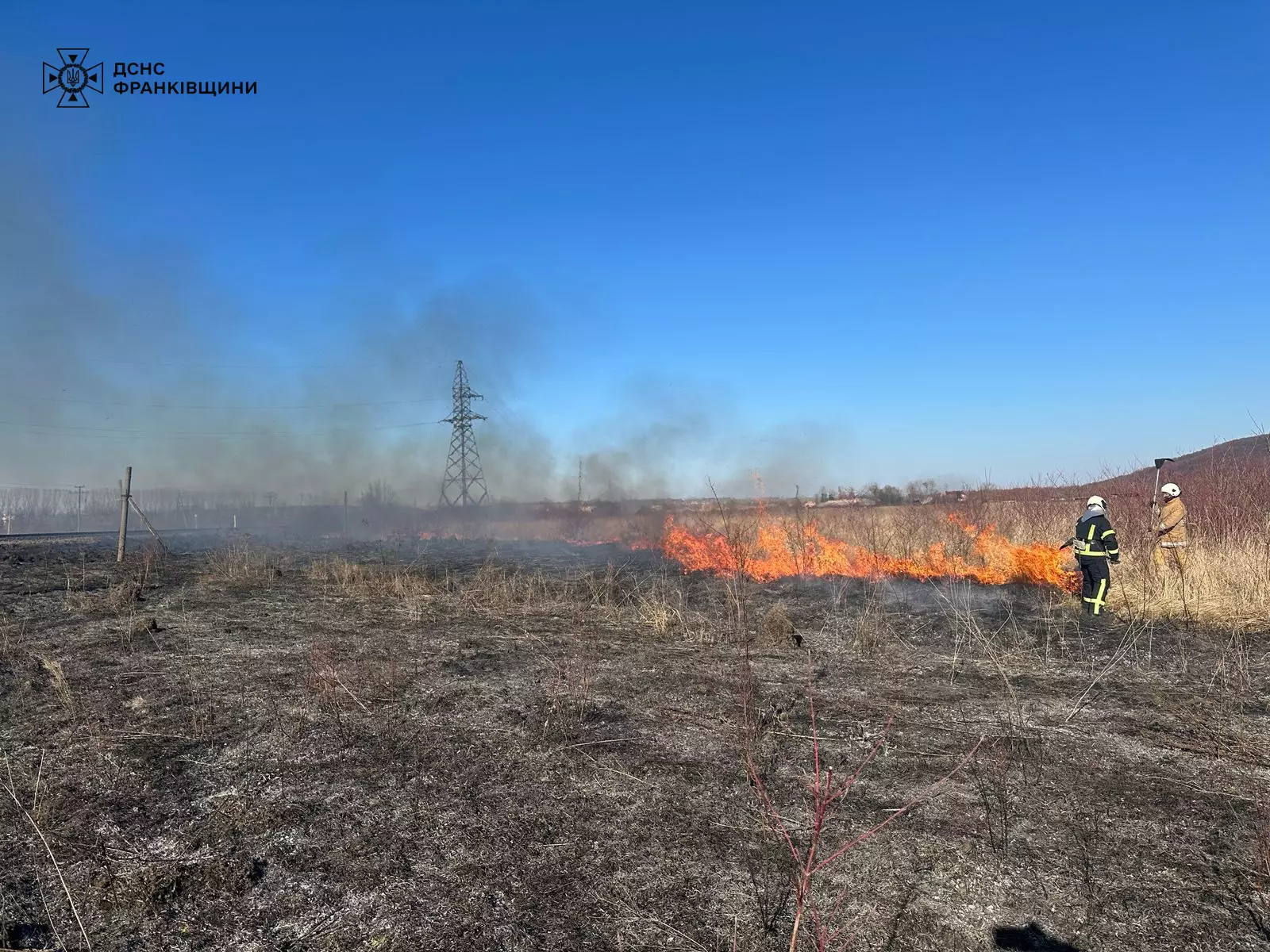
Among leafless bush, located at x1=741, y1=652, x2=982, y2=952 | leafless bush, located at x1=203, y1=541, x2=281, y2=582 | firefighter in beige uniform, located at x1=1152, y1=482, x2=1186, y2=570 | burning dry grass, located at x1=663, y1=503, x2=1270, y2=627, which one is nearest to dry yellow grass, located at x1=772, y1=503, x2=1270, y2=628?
burning dry grass, located at x1=663, y1=503, x2=1270, y2=627

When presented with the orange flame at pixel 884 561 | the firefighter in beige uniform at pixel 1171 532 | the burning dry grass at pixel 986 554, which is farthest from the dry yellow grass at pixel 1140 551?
the orange flame at pixel 884 561

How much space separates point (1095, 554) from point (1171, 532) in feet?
7.20

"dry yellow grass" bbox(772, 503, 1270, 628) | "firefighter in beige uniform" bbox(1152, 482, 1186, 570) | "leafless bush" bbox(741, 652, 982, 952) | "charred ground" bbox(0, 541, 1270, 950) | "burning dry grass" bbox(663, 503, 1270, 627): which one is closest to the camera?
"leafless bush" bbox(741, 652, 982, 952)

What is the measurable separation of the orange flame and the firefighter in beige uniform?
141cm

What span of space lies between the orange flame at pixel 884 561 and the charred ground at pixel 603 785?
15.1ft

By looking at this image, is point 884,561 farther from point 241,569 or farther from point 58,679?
point 58,679

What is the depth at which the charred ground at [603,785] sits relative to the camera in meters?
3.04

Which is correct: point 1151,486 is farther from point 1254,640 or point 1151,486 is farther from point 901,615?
point 901,615

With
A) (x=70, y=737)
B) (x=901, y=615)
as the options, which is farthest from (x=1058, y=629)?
(x=70, y=737)

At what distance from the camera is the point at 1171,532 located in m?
11.1

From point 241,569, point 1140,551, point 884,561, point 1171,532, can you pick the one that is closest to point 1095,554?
point 1171,532

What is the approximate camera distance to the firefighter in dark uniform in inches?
391

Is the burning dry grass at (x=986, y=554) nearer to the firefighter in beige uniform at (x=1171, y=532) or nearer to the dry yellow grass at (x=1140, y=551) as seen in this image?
the dry yellow grass at (x=1140, y=551)

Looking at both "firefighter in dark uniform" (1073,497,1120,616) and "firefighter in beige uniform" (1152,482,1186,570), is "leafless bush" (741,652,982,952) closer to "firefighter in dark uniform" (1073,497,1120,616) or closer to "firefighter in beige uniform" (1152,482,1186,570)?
"firefighter in dark uniform" (1073,497,1120,616)
